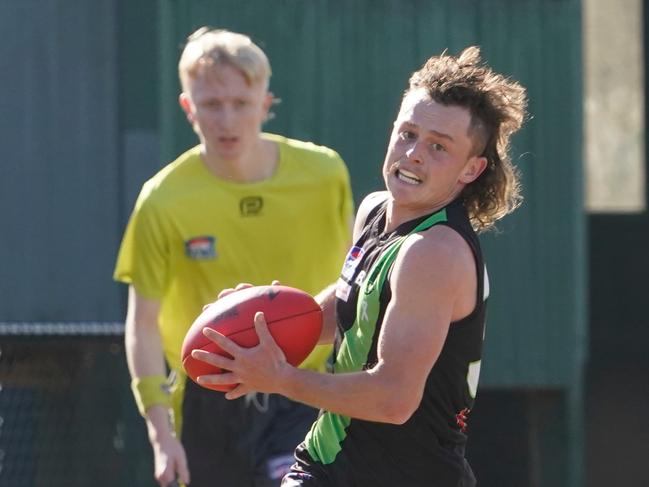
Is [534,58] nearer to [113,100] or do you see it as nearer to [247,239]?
[113,100]

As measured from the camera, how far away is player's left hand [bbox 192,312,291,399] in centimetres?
380

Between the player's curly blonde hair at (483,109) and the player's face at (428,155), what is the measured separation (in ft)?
0.11

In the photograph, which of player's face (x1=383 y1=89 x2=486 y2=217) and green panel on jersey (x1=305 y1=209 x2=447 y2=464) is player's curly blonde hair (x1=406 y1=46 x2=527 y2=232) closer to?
player's face (x1=383 y1=89 x2=486 y2=217)

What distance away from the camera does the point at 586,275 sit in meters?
9.08

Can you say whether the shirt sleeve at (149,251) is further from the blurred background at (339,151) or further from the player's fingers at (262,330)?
the blurred background at (339,151)

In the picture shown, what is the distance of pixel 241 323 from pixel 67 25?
5.22 metres

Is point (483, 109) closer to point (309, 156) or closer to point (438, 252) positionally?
point (438, 252)

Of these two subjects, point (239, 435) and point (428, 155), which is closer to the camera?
point (428, 155)

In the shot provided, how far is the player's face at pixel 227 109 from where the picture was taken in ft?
18.0

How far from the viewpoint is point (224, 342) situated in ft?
12.6

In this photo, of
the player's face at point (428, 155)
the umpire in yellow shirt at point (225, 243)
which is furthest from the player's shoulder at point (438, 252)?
the umpire in yellow shirt at point (225, 243)

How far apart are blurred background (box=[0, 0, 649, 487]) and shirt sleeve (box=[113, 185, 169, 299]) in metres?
2.48

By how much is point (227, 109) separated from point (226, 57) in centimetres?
20

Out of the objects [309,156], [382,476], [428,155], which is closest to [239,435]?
[309,156]
